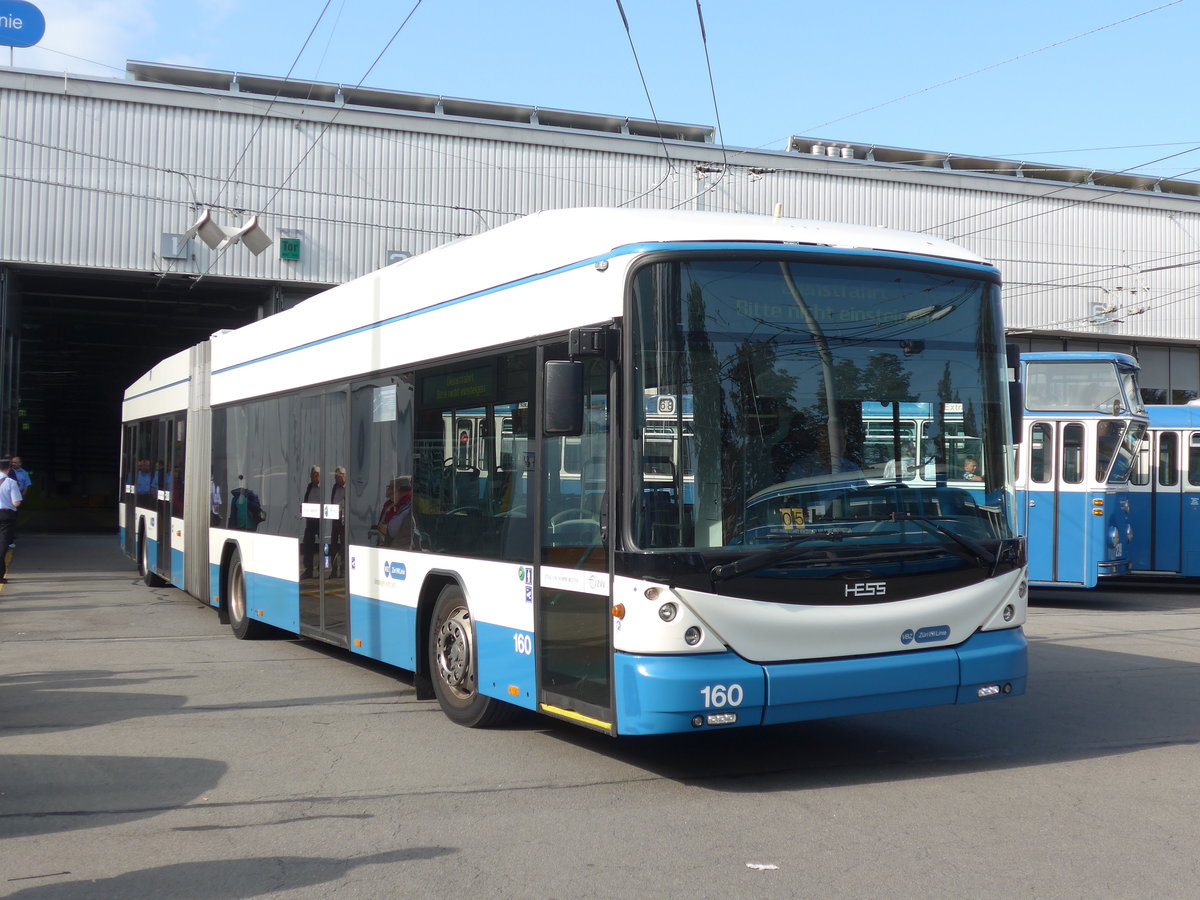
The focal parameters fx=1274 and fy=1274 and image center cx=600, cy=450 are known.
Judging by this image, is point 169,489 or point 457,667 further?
point 169,489

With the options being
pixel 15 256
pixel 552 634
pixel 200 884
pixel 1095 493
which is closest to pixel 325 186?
pixel 15 256

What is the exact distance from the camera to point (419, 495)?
8750 millimetres

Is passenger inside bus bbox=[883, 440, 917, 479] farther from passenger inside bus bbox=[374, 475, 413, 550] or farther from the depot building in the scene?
the depot building

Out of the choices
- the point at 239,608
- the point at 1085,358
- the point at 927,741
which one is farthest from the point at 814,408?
the point at 1085,358

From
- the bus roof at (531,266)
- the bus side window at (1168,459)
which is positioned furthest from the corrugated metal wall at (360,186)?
the bus roof at (531,266)

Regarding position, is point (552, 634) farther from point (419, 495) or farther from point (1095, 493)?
point (1095, 493)

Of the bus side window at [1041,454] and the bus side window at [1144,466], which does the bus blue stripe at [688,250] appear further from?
the bus side window at [1144,466]

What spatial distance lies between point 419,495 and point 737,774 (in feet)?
10.0

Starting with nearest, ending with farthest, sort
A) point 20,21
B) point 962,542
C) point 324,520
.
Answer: point 962,542 < point 324,520 < point 20,21

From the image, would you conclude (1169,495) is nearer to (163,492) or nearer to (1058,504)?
(1058,504)

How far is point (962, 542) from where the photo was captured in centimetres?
695

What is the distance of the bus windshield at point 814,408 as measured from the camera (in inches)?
248

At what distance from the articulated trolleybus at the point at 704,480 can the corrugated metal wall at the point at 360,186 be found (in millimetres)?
16511

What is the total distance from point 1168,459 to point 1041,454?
3.22 metres
